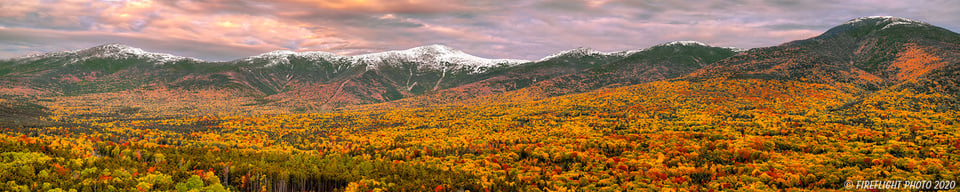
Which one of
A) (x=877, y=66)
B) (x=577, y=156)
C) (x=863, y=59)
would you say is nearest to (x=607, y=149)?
(x=577, y=156)

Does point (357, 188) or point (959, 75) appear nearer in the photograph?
point (357, 188)

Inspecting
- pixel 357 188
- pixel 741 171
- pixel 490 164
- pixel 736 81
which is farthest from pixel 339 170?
pixel 736 81

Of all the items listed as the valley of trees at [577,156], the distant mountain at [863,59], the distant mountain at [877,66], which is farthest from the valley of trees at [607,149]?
the distant mountain at [863,59]

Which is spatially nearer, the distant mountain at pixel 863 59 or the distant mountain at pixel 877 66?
the distant mountain at pixel 877 66

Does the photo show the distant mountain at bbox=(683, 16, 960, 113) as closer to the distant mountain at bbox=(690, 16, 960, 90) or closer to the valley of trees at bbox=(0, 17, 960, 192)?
the distant mountain at bbox=(690, 16, 960, 90)

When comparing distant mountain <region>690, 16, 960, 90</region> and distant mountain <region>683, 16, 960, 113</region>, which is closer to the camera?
distant mountain <region>683, 16, 960, 113</region>

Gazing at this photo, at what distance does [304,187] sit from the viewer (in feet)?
153

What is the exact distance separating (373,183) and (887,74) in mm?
188314

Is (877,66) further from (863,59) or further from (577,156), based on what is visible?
(577,156)

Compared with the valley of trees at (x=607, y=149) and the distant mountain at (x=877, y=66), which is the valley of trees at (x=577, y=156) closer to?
the valley of trees at (x=607, y=149)

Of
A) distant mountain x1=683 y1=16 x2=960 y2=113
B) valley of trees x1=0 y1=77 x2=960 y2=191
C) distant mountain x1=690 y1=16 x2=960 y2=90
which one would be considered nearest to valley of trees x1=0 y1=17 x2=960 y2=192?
valley of trees x1=0 y1=77 x2=960 y2=191

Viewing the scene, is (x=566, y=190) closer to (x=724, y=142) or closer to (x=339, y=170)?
(x=339, y=170)

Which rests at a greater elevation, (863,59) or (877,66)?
(863,59)

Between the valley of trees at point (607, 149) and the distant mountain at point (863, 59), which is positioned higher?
the distant mountain at point (863, 59)
